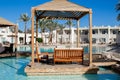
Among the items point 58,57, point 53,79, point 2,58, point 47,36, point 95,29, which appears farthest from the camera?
Result: point 95,29

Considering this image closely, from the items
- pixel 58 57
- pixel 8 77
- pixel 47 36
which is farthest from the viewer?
pixel 47 36

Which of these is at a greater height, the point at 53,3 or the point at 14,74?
the point at 53,3

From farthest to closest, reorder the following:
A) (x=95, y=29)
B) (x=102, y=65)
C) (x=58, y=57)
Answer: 1. (x=95, y=29)
2. (x=102, y=65)
3. (x=58, y=57)

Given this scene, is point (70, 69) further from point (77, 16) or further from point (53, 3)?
point (77, 16)

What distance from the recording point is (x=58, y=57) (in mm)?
11250

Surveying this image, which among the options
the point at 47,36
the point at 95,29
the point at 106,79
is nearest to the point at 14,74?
the point at 106,79

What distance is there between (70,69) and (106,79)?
1575mm

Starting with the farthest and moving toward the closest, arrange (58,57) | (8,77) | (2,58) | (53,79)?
(2,58) < (58,57) < (8,77) < (53,79)

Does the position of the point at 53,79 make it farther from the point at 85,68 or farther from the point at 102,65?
the point at 102,65

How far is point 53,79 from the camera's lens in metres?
9.87

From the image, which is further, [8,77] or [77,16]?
[77,16]

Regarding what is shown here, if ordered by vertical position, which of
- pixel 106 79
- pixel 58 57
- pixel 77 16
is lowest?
pixel 106 79

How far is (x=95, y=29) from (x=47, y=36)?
15.1 meters

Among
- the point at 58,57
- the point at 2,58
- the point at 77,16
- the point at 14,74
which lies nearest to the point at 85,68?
the point at 58,57
